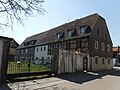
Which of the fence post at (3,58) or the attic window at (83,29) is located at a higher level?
the attic window at (83,29)

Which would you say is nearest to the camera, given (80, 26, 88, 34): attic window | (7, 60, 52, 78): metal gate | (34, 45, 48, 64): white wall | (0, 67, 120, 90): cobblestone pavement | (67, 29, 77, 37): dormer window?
(0, 67, 120, 90): cobblestone pavement

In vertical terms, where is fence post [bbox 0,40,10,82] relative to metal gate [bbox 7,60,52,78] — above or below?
above

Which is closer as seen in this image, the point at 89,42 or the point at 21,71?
the point at 21,71

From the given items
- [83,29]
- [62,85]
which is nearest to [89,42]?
[83,29]

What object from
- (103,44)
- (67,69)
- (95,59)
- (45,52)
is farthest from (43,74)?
(45,52)

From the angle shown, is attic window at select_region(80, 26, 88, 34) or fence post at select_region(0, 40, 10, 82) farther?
attic window at select_region(80, 26, 88, 34)

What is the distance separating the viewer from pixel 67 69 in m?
18.8

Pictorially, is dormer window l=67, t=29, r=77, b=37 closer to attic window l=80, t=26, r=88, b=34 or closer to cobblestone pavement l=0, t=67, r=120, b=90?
attic window l=80, t=26, r=88, b=34

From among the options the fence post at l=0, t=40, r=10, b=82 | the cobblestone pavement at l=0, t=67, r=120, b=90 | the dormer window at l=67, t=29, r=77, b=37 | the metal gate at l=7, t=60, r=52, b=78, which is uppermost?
the dormer window at l=67, t=29, r=77, b=37

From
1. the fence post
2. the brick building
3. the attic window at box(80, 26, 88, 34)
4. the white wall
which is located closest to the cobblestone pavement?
the fence post

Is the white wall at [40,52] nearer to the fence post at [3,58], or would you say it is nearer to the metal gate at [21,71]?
the metal gate at [21,71]

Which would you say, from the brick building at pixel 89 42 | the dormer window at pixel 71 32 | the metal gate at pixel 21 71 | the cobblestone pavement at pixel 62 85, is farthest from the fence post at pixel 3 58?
the dormer window at pixel 71 32

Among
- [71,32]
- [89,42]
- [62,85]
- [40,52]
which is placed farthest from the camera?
[40,52]

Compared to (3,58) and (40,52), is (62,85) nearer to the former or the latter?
(3,58)
